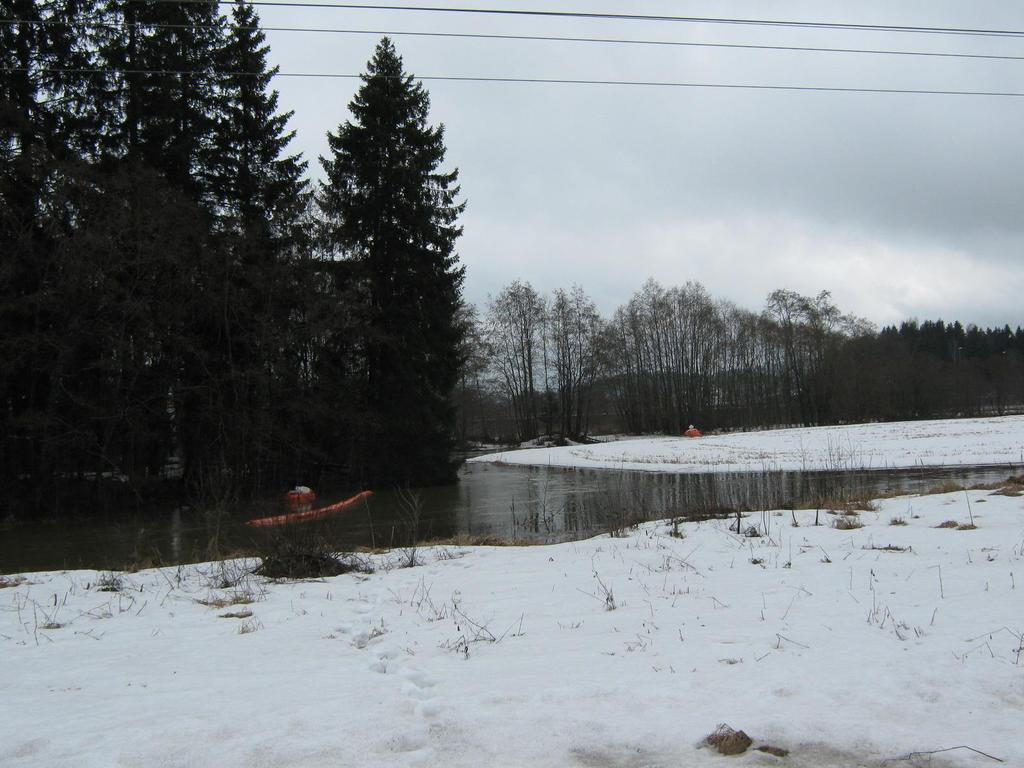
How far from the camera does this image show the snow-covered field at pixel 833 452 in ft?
79.7

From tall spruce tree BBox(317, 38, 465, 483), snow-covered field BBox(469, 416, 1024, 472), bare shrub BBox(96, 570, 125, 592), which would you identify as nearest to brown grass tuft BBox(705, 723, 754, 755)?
bare shrub BBox(96, 570, 125, 592)

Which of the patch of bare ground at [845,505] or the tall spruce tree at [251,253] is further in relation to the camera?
the tall spruce tree at [251,253]

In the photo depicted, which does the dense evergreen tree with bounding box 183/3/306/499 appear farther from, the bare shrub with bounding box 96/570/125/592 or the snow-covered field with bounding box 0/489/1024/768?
the snow-covered field with bounding box 0/489/1024/768

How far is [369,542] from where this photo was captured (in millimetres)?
12281

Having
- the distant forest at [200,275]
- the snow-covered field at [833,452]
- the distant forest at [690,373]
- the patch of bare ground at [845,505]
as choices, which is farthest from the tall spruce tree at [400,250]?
the distant forest at [690,373]

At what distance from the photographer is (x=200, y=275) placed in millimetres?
19453

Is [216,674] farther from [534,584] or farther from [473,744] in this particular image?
[534,584]

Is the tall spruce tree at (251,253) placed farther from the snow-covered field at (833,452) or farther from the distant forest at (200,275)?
the snow-covered field at (833,452)

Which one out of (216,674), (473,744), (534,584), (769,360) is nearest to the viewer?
(473,744)

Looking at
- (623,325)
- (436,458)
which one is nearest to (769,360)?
(623,325)

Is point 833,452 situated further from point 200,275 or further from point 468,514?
point 200,275

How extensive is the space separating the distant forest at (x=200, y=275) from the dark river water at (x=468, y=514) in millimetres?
1236

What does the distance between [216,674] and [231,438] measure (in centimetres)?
1727

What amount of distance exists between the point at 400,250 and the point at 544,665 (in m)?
23.4
